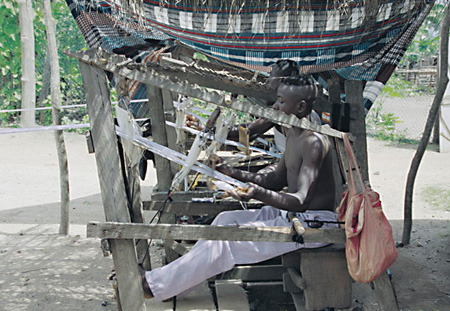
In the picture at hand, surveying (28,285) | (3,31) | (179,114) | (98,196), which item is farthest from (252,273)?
(3,31)

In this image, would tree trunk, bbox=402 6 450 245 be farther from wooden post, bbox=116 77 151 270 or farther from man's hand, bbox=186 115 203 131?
wooden post, bbox=116 77 151 270

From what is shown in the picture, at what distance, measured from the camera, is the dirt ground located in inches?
155

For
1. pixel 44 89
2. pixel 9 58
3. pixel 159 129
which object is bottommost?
pixel 44 89

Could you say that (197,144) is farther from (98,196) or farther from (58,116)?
(98,196)

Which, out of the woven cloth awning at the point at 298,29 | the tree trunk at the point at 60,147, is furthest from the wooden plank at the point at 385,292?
the tree trunk at the point at 60,147

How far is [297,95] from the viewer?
3055 mm

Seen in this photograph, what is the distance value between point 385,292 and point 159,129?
2.33m

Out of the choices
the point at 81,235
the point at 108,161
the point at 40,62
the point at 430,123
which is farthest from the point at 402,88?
the point at 108,161

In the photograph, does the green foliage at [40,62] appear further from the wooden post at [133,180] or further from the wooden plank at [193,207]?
the wooden post at [133,180]

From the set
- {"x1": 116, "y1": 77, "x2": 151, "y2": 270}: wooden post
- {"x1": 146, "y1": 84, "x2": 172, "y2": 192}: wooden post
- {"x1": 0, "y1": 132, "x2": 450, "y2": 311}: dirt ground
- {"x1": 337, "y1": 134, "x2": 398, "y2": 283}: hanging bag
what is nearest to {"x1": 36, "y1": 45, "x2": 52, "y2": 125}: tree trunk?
{"x1": 0, "y1": 132, "x2": 450, "y2": 311}: dirt ground

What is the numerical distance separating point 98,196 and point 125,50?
299 centimetres

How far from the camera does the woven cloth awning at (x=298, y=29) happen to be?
3307 millimetres

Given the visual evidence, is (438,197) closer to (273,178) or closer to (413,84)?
(273,178)

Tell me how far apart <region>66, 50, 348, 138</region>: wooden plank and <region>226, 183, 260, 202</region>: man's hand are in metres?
0.36
